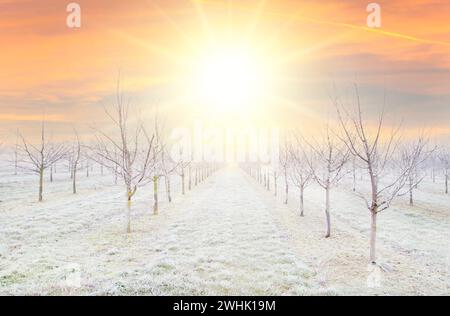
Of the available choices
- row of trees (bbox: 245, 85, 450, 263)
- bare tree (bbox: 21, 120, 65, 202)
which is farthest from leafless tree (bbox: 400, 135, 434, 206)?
bare tree (bbox: 21, 120, 65, 202)

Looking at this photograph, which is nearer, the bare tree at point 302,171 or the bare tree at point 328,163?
the bare tree at point 328,163

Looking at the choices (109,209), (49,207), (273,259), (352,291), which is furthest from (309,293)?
(49,207)

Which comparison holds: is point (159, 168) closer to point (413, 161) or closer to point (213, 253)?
point (213, 253)

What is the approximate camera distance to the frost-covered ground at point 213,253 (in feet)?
29.9

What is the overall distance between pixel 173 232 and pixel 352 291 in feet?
32.8

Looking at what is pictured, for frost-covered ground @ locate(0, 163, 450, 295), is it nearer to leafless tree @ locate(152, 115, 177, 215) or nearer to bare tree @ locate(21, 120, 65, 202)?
leafless tree @ locate(152, 115, 177, 215)

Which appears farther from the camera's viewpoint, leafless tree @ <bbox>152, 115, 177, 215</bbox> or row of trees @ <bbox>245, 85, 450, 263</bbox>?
leafless tree @ <bbox>152, 115, 177, 215</bbox>

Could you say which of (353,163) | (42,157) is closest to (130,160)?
(42,157)

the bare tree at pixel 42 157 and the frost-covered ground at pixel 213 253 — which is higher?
the bare tree at pixel 42 157

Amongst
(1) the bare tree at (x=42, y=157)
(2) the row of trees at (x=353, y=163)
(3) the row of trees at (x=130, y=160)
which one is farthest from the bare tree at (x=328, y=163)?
(1) the bare tree at (x=42, y=157)

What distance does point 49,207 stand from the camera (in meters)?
24.3

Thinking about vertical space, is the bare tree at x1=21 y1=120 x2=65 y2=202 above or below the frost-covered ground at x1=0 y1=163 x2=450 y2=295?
above

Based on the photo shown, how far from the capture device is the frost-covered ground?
29.9 feet

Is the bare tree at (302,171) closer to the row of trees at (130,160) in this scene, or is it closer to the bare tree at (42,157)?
the row of trees at (130,160)
